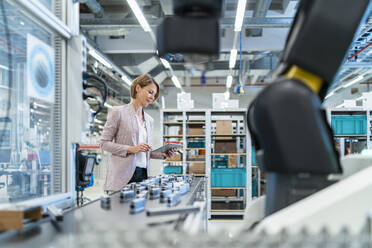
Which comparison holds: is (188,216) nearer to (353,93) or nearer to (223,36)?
(223,36)

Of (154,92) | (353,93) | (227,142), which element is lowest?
(227,142)

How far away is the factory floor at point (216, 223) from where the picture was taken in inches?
25.4

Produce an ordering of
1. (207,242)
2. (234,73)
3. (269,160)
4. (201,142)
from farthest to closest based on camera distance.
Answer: (234,73), (201,142), (269,160), (207,242)

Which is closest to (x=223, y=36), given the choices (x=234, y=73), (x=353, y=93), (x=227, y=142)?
(x=227, y=142)

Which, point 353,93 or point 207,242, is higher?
point 353,93

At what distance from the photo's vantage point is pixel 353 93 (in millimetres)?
11844

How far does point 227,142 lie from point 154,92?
3.91 m

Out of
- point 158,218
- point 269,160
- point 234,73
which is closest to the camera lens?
point 269,160

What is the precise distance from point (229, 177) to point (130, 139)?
385cm

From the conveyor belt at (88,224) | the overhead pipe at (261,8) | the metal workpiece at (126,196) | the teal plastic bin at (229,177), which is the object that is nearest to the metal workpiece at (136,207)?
the conveyor belt at (88,224)

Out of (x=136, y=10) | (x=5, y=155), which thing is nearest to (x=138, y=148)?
(x=5, y=155)

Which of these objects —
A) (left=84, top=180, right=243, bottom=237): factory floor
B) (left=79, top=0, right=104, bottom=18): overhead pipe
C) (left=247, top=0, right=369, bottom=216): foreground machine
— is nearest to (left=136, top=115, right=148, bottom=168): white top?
(left=84, top=180, right=243, bottom=237): factory floor

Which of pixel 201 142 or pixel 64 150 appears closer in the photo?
pixel 64 150

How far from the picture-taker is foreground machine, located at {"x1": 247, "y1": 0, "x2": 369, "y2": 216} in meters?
0.80
